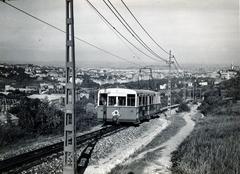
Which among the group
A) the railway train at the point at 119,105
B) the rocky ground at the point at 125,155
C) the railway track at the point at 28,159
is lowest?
the rocky ground at the point at 125,155

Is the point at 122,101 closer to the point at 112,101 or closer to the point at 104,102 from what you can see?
the point at 112,101

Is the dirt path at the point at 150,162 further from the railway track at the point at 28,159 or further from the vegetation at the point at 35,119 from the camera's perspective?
the vegetation at the point at 35,119

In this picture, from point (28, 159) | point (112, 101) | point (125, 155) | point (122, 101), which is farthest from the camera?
point (112, 101)

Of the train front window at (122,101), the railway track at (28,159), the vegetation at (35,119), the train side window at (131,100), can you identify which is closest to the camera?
the railway track at (28,159)

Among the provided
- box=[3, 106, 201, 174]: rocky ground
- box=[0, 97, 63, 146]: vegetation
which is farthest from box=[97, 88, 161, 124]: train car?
box=[0, 97, 63, 146]: vegetation

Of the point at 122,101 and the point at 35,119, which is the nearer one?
the point at 35,119

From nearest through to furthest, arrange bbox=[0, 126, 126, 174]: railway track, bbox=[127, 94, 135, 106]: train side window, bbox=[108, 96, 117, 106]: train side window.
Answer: bbox=[0, 126, 126, 174]: railway track, bbox=[127, 94, 135, 106]: train side window, bbox=[108, 96, 117, 106]: train side window

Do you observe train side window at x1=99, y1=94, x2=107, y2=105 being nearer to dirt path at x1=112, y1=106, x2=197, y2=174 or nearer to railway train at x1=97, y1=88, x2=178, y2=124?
railway train at x1=97, y1=88, x2=178, y2=124

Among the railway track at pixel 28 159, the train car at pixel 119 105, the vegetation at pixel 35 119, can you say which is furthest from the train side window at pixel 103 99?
the railway track at pixel 28 159

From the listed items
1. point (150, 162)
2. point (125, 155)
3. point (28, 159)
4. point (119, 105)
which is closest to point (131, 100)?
point (119, 105)

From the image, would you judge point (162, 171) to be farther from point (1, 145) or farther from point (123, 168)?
point (1, 145)

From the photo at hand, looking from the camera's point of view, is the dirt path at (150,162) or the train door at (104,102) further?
the train door at (104,102)

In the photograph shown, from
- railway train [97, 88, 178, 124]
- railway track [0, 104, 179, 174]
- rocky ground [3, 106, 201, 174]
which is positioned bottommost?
rocky ground [3, 106, 201, 174]
